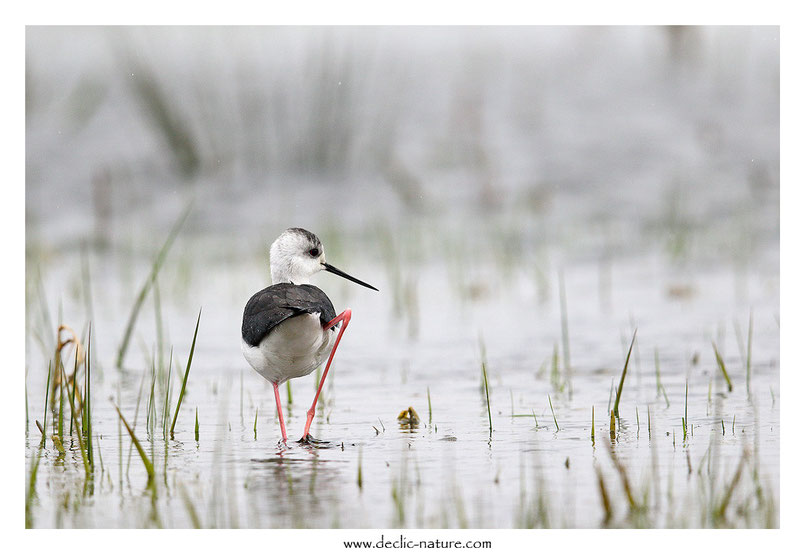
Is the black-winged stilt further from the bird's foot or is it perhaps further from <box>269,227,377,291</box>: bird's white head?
<box>269,227,377,291</box>: bird's white head

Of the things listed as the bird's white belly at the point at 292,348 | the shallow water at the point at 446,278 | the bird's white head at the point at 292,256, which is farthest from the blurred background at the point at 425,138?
the bird's white belly at the point at 292,348

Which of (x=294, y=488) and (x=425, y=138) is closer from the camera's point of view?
(x=294, y=488)

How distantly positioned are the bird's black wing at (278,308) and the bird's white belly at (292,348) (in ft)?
0.13

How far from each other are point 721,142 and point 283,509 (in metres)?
6.00

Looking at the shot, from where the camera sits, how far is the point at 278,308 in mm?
4406

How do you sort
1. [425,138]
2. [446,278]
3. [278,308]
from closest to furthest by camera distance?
[278,308], [446,278], [425,138]

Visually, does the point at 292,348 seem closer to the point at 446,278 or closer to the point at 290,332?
the point at 290,332

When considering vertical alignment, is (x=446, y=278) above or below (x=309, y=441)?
above

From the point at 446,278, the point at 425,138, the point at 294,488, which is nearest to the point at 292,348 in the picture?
the point at 294,488

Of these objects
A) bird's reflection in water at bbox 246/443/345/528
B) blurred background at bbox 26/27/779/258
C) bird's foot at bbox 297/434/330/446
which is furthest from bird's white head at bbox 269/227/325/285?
blurred background at bbox 26/27/779/258

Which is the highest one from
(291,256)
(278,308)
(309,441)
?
(291,256)

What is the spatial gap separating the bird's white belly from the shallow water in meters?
0.29

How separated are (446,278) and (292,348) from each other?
11.9 feet

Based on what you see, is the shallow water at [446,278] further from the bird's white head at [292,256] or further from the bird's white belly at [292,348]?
the bird's white head at [292,256]
